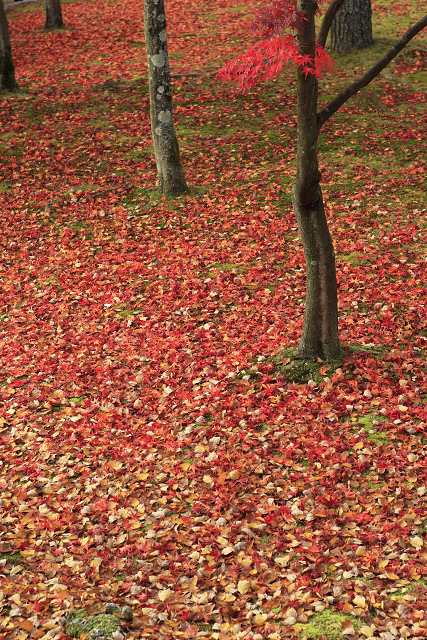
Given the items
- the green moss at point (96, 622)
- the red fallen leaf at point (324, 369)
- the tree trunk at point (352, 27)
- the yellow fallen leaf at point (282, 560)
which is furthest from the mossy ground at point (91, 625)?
Answer: the tree trunk at point (352, 27)

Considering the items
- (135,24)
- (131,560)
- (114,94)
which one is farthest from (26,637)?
(135,24)

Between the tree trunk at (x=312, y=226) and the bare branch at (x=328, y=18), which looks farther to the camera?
the bare branch at (x=328, y=18)

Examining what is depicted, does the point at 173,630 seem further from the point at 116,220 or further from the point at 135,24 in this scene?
the point at 135,24

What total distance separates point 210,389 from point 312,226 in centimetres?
221

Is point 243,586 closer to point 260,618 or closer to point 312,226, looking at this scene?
point 260,618

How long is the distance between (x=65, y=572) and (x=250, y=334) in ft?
12.8

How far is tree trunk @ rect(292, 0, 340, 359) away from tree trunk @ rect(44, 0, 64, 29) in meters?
20.1

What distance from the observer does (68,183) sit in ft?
42.7

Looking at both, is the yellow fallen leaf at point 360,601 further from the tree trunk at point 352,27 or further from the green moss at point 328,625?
the tree trunk at point 352,27

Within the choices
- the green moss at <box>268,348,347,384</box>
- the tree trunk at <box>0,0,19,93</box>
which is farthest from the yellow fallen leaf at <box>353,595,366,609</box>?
the tree trunk at <box>0,0,19,93</box>

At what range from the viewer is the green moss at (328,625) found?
4.28 metres

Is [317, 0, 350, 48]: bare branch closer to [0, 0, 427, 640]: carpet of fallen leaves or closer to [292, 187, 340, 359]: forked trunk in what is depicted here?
[292, 187, 340, 359]: forked trunk

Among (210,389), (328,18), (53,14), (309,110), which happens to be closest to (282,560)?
(210,389)

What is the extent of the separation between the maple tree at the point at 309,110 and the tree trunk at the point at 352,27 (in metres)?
11.2
